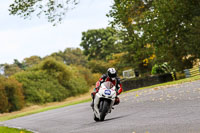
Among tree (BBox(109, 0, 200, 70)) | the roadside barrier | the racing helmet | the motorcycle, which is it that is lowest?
the roadside barrier

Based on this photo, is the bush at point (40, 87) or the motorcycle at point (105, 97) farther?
the bush at point (40, 87)

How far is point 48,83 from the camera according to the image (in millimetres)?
47156

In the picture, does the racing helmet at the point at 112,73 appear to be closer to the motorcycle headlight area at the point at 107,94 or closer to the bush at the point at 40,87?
the motorcycle headlight area at the point at 107,94

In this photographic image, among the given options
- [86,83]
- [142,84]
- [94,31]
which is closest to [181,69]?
[142,84]

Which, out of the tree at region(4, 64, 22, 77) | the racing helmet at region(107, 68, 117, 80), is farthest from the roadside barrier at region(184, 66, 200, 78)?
the tree at region(4, 64, 22, 77)

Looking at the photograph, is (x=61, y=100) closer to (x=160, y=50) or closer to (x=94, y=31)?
(x=160, y=50)

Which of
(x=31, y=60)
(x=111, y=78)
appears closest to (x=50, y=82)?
(x=111, y=78)

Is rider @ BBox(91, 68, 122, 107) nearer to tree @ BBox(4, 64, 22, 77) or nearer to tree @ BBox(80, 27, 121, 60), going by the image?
tree @ BBox(80, 27, 121, 60)

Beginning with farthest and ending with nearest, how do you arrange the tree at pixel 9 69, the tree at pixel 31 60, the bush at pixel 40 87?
the tree at pixel 31 60, the tree at pixel 9 69, the bush at pixel 40 87

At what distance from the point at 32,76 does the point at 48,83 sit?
2348mm

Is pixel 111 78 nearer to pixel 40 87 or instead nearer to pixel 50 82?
pixel 40 87

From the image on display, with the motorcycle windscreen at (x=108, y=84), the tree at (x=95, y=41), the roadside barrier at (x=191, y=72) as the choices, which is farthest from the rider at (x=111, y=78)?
the tree at (x=95, y=41)

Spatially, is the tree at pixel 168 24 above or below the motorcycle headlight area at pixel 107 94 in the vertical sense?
above

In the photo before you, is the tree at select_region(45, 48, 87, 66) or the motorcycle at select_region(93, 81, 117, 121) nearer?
the motorcycle at select_region(93, 81, 117, 121)
